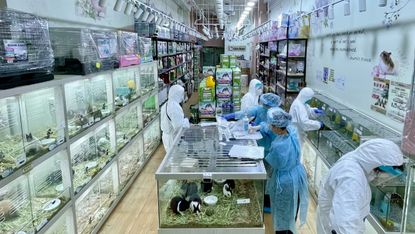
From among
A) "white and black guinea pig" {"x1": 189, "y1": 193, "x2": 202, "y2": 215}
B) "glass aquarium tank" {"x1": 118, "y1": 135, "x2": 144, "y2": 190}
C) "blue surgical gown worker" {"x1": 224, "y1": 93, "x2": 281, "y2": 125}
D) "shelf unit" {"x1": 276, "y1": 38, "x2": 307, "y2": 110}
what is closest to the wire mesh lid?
"white and black guinea pig" {"x1": 189, "y1": 193, "x2": 202, "y2": 215}

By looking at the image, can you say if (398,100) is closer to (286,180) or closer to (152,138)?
(286,180)

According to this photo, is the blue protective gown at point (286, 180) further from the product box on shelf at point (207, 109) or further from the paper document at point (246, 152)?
the product box on shelf at point (207, 109)

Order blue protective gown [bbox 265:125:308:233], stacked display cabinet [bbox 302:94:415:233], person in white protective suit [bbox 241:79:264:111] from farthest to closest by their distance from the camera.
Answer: person in white protective suit [bbox 241:79:264:111] < blue protective gown [bbox 265:125:308:233] < stacked display cabinet [bbox 302:94:415:233]

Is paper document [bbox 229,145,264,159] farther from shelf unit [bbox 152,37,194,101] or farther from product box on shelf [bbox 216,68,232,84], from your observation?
shelf unit [bbox 152,37,194,101]

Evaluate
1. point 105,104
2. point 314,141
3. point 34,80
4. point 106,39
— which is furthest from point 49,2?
point 314,141

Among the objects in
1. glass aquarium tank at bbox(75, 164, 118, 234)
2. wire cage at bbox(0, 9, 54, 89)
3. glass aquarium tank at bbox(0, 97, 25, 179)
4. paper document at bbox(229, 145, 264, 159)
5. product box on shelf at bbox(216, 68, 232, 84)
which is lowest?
glass aquarium tank at bbox(75, 164, 118, 234)

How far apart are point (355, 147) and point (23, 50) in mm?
3511

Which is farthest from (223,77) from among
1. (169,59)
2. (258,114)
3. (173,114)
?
(169,59)

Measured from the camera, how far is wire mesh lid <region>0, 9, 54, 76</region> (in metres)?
2.41

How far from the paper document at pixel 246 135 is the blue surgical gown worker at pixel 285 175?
342 millimetres

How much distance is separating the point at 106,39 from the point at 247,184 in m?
2.72

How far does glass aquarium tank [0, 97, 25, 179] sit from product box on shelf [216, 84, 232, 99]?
3505 millimetres

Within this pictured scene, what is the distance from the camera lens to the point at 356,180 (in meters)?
2.20

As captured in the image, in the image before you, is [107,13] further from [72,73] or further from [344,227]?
[344,227]
